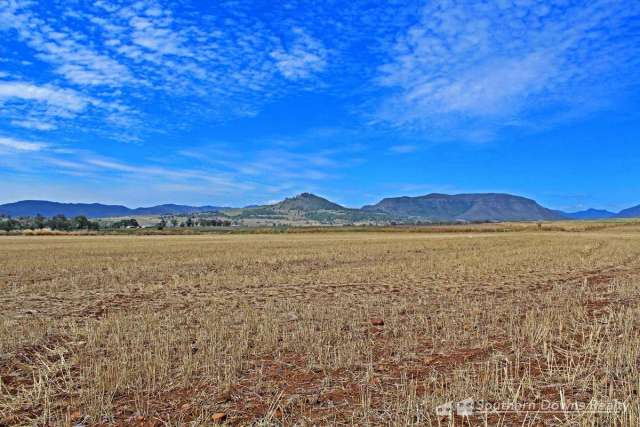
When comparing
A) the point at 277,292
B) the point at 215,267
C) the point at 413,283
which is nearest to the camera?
the point at 277,292

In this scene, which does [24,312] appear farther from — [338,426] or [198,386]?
[338,426]

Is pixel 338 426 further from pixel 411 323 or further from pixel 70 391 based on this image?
pixel 411 323

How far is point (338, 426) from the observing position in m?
5.70

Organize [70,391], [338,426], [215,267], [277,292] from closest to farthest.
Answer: [338,426] < [70,391] < [277,292] < [215,267]

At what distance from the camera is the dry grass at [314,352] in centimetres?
626

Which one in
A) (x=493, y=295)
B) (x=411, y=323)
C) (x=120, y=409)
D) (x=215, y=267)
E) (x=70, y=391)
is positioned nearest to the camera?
(x=120, y=409)

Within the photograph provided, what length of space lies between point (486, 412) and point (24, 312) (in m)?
13.3

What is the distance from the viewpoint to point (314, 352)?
884 cm

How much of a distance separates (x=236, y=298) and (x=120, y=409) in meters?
9.89

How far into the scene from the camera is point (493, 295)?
16.1 m

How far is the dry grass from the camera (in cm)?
626

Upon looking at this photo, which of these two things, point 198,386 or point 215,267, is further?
point 215,267

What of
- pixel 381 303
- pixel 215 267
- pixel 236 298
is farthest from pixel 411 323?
pixel 215 267

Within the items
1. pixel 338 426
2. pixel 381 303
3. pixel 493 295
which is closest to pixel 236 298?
pixel 381 303
